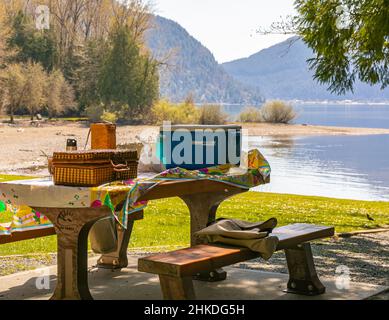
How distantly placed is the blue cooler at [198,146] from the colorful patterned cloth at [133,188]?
72mm

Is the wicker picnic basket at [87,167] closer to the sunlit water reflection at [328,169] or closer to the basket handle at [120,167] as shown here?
the basket handle at [120,167]

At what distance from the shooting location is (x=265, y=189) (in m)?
21.2

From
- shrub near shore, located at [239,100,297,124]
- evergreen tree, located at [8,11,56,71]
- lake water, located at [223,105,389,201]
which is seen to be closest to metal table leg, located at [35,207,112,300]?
lake water, located at [223,105,389,201]

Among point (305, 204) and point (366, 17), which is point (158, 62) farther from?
point (366, 17)

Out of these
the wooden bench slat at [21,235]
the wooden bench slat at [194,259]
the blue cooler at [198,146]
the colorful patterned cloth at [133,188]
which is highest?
the blue cooler at [198,146]

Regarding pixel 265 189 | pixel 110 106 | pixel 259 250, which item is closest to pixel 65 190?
pixel 259 250

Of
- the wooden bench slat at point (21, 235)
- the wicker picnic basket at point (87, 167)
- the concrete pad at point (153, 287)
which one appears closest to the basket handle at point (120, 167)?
the wicker picnic basket at point (87, 167)

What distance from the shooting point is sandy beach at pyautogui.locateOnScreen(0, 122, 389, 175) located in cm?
2830

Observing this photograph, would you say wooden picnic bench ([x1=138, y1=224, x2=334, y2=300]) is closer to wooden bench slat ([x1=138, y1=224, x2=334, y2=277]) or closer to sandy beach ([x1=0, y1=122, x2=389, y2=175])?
wooden bench slat ([x1=138, y1=224, x2=334, y2=277])

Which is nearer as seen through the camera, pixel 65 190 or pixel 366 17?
pixel 65 190

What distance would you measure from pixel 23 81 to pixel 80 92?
23.1 ft

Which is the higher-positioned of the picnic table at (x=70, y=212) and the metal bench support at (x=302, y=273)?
the picnic table at (x=70, y=212)

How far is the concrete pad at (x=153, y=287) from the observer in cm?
505

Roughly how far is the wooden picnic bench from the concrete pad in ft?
0.45
